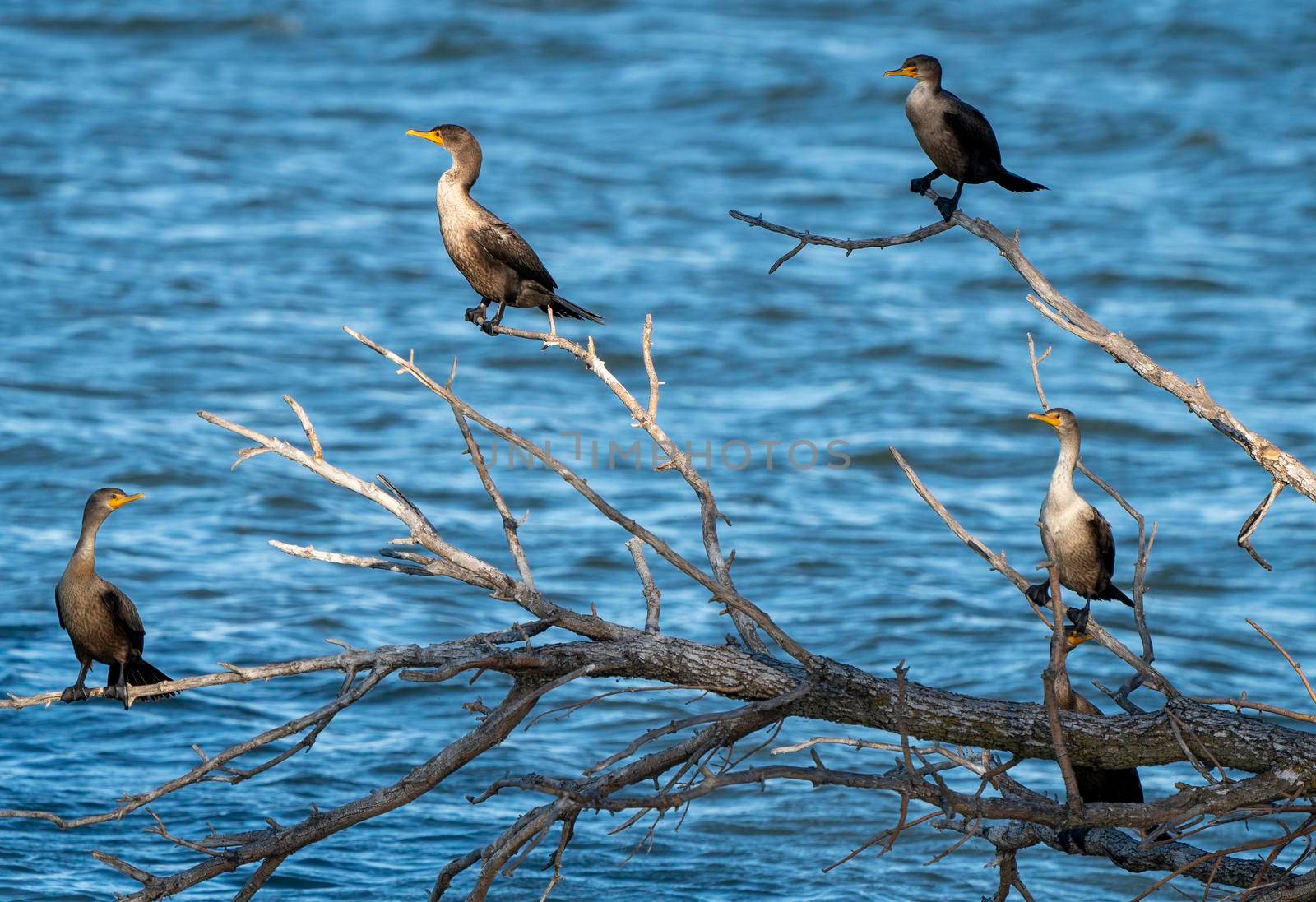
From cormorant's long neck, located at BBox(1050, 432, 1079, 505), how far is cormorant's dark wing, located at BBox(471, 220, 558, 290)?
6.00 ft

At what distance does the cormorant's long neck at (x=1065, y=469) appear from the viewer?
5.30 metres

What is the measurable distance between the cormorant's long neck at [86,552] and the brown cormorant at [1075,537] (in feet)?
11.2

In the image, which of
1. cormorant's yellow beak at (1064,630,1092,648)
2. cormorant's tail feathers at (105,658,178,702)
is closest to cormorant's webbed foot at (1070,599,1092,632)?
cormorant's yellow beak at (1064,630,1092,648)

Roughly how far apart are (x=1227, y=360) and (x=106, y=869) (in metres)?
12.9

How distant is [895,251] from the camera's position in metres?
21.2

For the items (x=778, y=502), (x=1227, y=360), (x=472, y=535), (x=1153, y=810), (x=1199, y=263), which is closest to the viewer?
(x=1153, y=810)

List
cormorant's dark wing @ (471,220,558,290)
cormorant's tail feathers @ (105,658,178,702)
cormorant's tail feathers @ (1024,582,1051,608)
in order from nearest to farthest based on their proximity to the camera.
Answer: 1. cormorant's tail feathers @ (1024,582,1051,608)
2. cormorant's dark wing @ (471,220,558,290)
3. cormorant's tail feathers @ (105,658,178,702)

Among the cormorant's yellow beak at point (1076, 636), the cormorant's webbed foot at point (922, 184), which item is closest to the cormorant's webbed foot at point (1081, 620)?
the cormorant's yellow beak at point (1076, 636)

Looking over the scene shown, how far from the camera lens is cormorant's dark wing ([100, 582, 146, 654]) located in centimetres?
587

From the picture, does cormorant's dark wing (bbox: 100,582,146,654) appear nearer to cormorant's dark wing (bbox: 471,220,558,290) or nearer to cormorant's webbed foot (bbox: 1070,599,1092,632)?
cormorant's dark wing (bbox: 471,220,558,290)

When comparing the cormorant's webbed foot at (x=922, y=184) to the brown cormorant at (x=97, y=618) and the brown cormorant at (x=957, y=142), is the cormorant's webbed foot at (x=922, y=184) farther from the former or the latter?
the brown cormorant at (x=97, y=618)

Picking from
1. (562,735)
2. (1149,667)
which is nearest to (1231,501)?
(562,735)

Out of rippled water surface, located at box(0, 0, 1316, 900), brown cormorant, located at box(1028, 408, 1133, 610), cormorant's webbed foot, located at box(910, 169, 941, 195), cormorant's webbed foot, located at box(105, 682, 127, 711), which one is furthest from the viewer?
rippled water surface, located at box(0, 0, 1316, 900)

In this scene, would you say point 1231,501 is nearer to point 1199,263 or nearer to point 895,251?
point 1199,263
